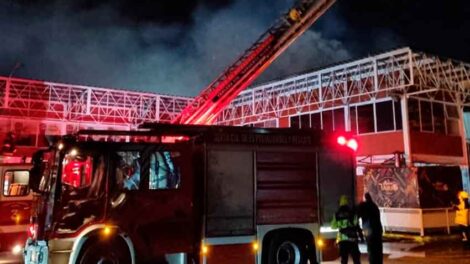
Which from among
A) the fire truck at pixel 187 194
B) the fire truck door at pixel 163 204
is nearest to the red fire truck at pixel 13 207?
the fire truck at pixel 187 194

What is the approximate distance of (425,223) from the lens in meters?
14.8

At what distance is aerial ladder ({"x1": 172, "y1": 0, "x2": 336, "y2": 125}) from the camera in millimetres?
10789

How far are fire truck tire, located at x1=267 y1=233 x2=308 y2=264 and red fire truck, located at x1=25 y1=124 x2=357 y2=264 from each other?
2 centimetres

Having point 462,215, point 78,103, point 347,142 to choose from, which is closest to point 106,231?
point 347,142

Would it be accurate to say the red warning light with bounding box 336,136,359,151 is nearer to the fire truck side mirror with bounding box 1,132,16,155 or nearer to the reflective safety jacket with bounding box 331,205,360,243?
the reflective safety jacket with bounding box 331,205,360,243

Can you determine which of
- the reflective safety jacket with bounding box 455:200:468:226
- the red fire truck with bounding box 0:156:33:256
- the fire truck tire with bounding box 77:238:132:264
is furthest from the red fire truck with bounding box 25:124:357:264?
the reflective safety jacket with bounding box 455:200:468:226

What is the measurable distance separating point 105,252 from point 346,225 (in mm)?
4476

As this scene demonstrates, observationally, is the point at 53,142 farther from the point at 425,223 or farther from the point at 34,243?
the point at 425,223

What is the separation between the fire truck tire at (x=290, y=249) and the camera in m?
8.53

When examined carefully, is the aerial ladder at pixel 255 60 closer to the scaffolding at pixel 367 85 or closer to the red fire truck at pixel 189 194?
the red fire truck at pixel 189 194

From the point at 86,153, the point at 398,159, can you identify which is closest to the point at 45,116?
the point at 398,159

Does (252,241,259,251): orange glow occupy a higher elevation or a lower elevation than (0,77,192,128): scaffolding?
lower

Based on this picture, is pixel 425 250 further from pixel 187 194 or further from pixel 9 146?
pixel 9 146

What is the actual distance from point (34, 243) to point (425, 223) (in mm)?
12282
